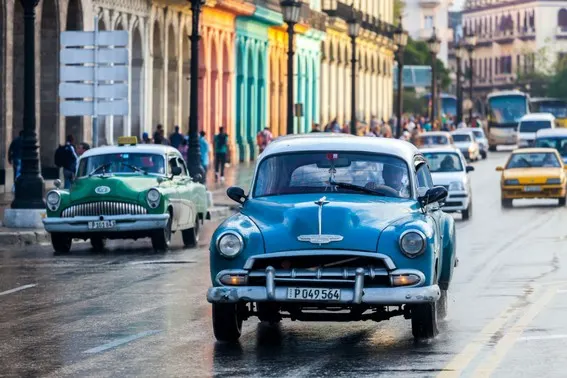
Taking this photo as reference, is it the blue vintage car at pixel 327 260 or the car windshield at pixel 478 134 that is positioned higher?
the car windshield at pixel 478 134

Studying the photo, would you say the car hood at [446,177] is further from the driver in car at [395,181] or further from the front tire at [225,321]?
the front tire at [225,321]

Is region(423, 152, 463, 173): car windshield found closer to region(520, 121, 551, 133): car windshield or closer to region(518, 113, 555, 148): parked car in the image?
region(518, 113, 555, 148): parked car

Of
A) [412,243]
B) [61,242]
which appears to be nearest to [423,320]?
[412,243]

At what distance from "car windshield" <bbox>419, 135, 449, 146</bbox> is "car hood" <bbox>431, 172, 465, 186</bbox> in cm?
2774

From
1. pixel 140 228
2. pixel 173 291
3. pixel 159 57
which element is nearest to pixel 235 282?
pixel 173 291

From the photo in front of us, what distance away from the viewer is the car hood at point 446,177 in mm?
37000

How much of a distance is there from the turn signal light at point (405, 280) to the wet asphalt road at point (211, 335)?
0.48 metres

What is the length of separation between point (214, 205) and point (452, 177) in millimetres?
5477

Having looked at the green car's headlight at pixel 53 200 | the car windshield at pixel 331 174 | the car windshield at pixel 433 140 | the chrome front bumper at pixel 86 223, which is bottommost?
the chrome front bumper at pixel 86 223

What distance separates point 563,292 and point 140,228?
27.5 feet

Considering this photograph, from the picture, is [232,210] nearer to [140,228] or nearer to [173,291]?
[140,228]

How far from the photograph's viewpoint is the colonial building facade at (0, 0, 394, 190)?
46.3 meters

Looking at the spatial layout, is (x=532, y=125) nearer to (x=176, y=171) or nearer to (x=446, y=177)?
(x=446, y=177)

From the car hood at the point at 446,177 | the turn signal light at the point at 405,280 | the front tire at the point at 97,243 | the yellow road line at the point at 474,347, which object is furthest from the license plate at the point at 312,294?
the car hood at the point at 446,177
